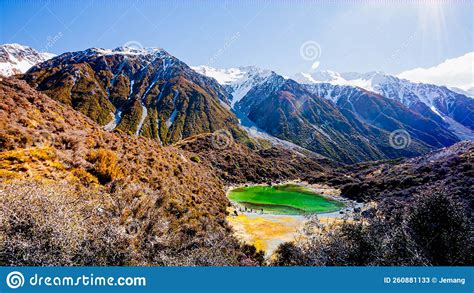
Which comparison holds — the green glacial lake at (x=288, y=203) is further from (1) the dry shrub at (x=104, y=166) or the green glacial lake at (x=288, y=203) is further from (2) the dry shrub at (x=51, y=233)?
(2) the dry shrub at (x=51, y=233)

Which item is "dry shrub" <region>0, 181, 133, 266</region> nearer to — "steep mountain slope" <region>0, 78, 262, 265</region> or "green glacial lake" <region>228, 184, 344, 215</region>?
"steep mountain slope" <region>0, 78, 262, 265</region>

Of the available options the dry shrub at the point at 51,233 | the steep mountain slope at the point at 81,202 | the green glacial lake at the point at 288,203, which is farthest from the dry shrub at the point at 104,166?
the green glacial lake at the point at 288,203

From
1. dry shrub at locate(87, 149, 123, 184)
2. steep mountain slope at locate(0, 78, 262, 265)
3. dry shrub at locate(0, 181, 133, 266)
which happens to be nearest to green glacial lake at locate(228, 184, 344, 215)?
steep mountain slope at locate(0, 78, 262, 265)

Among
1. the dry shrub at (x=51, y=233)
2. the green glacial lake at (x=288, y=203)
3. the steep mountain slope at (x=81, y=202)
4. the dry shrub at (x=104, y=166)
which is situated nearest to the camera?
the dry shrub at (x=51, y=233)

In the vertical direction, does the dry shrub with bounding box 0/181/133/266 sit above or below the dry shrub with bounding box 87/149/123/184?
below

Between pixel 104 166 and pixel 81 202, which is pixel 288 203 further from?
pixel 81 202

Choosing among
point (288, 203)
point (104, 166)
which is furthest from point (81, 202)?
point (288, 203)

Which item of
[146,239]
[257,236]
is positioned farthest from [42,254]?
[257,236]

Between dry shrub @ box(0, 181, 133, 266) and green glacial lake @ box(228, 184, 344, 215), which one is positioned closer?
dry shrub @ box(0, 181, 133, 266)
